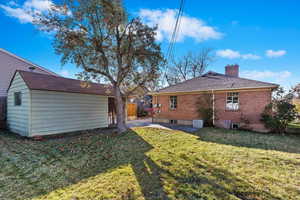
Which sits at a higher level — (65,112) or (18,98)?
(18,98)

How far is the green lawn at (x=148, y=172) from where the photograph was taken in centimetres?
268

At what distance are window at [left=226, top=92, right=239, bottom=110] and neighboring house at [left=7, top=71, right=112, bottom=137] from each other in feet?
30.7

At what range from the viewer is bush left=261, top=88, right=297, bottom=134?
807 centimetres

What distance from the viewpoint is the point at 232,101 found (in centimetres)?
981

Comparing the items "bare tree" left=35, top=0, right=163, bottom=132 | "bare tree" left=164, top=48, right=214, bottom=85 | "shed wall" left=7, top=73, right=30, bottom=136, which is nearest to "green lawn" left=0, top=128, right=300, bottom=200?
"shed wall" left=7, top=73, right=30, bottom=136

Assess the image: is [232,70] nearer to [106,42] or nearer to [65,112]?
[106,42]

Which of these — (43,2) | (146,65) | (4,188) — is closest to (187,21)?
(146,65)

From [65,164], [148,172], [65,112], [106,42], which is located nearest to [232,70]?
[106,42]

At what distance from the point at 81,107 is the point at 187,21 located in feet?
27.9

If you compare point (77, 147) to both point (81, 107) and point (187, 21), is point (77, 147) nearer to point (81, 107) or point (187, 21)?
point (81, 107)

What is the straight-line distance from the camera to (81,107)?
28.3 feet

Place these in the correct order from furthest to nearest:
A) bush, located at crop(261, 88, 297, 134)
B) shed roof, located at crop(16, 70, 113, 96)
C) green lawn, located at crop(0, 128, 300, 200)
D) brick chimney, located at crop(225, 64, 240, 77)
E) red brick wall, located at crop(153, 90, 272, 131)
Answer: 1. brick chimney, located at crop(225, 64, 240, 77)
2. red brick wall, located at crop(153, 90, 272, 131)
3. bush, located at crop(261, 88, 297, 134)
4. shed roof, located at crop(16, 70, 113, 96)
5. green lawn, located at crop(0, 128, 300, 200)

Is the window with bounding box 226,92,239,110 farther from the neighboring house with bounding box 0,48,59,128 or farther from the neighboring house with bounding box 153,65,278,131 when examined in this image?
the neighboring house with bounding box 0,48,59,128

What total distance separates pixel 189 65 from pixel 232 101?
18.0 m
